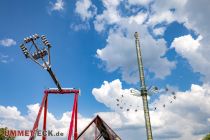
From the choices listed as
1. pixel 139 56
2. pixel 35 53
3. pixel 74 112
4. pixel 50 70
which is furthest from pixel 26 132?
pixel 139 56

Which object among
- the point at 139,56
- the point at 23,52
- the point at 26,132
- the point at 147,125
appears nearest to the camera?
the point at 147,125

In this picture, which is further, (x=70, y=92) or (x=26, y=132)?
(x=26, y=132)

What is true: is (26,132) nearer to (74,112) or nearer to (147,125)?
(74,112)

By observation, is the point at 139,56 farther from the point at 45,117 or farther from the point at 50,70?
the point at 45,117

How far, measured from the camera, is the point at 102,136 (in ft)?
112

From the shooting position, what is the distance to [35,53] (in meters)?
31.9

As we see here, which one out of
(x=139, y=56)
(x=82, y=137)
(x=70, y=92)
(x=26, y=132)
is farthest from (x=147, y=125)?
(x=26, y=132)

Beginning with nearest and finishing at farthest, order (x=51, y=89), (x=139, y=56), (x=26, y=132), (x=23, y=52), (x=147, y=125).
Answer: (x=147, y=125)
(x=139, y=56)
(x=23, y=52)
(x=51, y=89)
(x=26, y=132)

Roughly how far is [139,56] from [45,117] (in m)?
41.1

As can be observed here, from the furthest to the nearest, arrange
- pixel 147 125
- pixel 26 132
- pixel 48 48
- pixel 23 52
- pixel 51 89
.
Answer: pixel 26 132
pixel 51 89
pixel 48 48
pixel 23 52
pixel 147 125

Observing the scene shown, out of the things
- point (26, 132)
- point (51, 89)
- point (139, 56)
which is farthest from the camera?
point (26, 132)

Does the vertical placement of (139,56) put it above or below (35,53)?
below

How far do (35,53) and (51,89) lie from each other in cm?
2037

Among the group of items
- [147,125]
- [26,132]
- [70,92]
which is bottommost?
[147,125]
